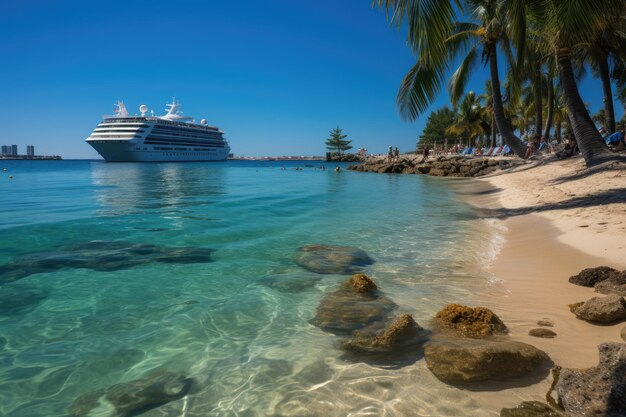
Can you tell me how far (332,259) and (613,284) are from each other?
11.7 ft

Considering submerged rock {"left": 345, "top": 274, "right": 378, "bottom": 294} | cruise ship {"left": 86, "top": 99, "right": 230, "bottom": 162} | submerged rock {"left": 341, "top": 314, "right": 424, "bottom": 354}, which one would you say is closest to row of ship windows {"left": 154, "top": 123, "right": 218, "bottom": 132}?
cruise ship {"left": 86, "top": 99, "right": 230, "bottom": 162}

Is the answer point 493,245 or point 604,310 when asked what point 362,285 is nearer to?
point 604,310

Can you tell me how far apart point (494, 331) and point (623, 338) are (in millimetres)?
867

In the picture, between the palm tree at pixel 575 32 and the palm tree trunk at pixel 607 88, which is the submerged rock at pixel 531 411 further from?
the palm tree trunk at pixel 607 88

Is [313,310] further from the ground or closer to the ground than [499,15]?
closer to the ground

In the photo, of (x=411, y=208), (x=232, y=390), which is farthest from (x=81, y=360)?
(x=411, y=208)

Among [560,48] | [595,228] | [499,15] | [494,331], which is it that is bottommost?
[494,331]

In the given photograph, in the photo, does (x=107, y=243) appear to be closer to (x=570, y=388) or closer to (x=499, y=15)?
(x=570, y=388)

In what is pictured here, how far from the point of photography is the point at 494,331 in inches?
125

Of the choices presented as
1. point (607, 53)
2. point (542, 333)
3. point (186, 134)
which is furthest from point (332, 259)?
point (186, 134)

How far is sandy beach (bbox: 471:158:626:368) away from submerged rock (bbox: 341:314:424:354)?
88cm

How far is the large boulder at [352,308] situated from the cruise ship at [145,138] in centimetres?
7338

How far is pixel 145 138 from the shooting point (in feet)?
232

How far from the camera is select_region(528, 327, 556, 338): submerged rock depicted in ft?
10.0
